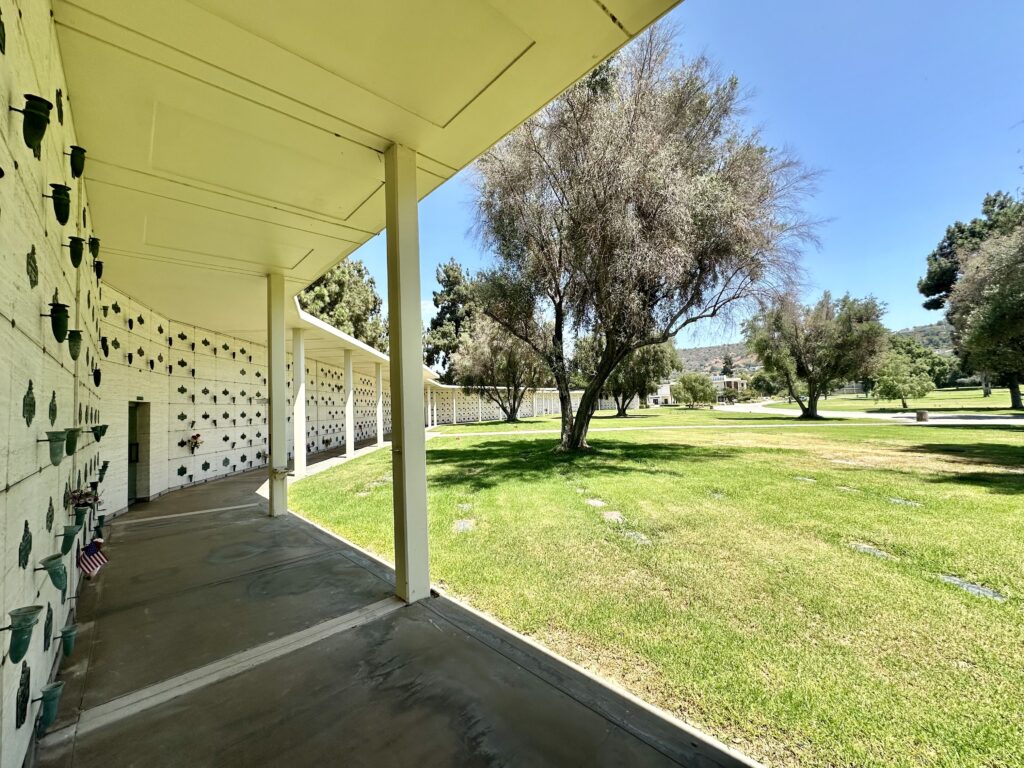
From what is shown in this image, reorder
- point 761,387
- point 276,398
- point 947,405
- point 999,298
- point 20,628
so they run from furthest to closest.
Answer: point 761,387, point 947,405, point 999,298, point 276,398, point 20,628

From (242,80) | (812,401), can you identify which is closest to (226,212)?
(242,80)

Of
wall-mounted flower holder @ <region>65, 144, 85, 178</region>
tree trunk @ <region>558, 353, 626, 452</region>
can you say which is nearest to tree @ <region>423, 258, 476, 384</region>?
tree trunk @ <region>558, 353, 626, 452</region>

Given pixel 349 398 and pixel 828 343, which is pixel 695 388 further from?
pixel 349 398

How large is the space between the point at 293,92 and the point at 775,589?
464cm

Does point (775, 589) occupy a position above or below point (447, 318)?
below

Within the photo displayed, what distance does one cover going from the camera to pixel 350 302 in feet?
69.8

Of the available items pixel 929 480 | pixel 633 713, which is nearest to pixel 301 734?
pixel 633 713

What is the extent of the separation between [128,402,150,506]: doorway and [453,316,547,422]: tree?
11897 mm

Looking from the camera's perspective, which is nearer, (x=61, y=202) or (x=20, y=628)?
(x=20, y=628)

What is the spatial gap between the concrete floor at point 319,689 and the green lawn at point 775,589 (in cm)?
37

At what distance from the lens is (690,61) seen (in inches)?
318

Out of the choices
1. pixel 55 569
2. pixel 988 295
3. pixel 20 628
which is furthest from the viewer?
pixel 988 295

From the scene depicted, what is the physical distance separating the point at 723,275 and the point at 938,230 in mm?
32910

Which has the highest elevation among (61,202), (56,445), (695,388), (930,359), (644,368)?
(930,359)
